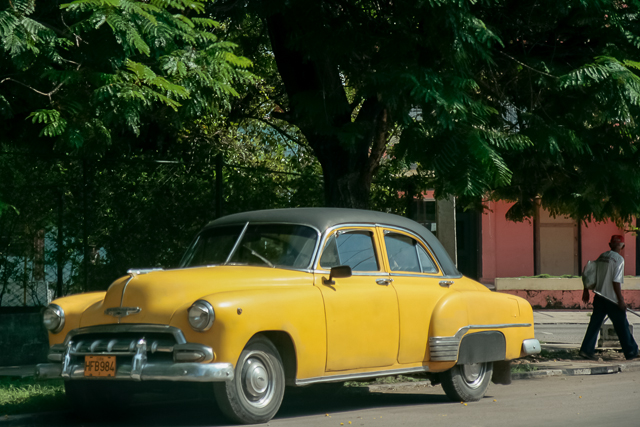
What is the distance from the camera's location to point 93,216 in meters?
11.8

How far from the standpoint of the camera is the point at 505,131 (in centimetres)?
991

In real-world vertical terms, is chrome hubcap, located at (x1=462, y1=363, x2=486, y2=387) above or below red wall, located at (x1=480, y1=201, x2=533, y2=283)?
below

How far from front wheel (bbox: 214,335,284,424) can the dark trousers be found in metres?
7.04

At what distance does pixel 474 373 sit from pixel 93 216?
217 inches

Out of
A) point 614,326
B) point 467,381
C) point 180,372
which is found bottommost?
Result: point 467,381

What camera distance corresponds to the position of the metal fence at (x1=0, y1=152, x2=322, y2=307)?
449 inches

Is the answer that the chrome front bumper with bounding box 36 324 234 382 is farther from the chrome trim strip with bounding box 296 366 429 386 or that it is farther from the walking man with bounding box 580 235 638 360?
the walking man with bounding box 580 235 638 360

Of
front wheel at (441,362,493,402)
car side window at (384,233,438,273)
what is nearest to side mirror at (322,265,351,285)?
car side window at (384,233,438,273)

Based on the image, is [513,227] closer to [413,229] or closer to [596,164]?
[596,164]

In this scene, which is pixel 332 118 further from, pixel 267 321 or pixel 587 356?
pixel 587 356

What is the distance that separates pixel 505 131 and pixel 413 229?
A: 178 cm

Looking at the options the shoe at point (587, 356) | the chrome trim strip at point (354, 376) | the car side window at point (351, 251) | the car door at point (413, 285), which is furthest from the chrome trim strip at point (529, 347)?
the shoe at point (587, 356)

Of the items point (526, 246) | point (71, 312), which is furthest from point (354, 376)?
point (526, 246)

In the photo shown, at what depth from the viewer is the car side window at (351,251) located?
26.3 ft
